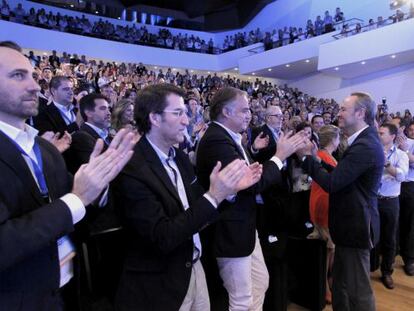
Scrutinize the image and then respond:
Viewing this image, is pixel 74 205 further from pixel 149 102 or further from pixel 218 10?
pixel 218 10

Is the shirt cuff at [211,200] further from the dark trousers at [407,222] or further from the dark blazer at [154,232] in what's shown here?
the dark trousers at [407,222]

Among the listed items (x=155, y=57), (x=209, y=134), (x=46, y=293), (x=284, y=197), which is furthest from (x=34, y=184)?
(x=155, y=57)

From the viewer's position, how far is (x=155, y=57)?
56.2ft

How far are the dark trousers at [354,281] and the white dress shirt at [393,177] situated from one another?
1360 mm

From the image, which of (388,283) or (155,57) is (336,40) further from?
(388,283)

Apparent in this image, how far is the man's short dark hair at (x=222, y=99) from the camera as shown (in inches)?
77.4

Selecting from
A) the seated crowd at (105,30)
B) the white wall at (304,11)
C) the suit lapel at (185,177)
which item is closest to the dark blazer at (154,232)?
the suit lapel at (185,177)

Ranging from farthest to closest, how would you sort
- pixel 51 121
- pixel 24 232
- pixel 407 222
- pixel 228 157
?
1. pixel 407 222
2. pixel 51 121
3. pixel 228 157
4. pixel 24 232

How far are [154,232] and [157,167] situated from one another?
0.94ft

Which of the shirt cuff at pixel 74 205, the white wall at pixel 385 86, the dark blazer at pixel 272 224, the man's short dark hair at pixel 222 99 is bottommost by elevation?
the dark blazer at pixel 272 224

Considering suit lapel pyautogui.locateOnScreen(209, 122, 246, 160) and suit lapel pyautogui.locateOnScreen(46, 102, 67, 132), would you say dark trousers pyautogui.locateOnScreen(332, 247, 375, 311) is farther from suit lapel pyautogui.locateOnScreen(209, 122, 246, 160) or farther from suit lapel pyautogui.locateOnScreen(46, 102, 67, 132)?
suit lapel pyautogui.locateOnScreen(46, 102, 67, 132)

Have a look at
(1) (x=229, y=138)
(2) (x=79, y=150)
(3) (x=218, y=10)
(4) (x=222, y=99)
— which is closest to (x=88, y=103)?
(2) (x=79, y=150)

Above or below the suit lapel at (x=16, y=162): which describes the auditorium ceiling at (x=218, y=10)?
above

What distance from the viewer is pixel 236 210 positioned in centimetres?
185
